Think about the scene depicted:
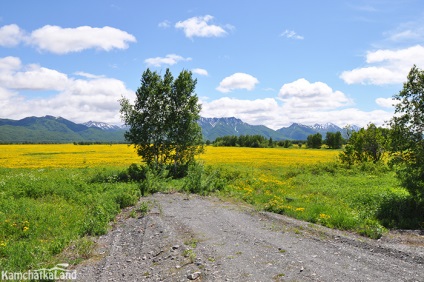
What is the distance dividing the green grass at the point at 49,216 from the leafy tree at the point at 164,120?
29.5 feet

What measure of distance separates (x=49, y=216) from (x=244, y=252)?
1148 cm

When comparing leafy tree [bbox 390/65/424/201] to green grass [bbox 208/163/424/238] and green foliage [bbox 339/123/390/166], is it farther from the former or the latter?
green foliage [bbox 339/123/390/166]

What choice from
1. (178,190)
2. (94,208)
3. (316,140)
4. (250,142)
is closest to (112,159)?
(178,190)

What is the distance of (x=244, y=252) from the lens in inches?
451

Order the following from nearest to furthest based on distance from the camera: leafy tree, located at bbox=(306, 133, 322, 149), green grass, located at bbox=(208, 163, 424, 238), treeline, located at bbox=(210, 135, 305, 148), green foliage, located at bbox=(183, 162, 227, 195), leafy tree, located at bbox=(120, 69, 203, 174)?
green grass, located at bbox=(208, 163, 424, 238)
green foliage, located at bbox=(183, 162, 227, 195)
leafy tree, located at bbox=(120, 69, 203, 174)
leafy tree, located at bbox=(306, 133, 322, 149)
treeline, located at bbox=(210, 135, 305, 148)

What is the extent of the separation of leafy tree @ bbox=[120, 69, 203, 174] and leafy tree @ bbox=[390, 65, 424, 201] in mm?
21241

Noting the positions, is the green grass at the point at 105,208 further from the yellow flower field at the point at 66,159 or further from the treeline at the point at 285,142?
the treeline at the point at 285,142

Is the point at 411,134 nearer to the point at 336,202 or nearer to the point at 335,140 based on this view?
the point at 336,202

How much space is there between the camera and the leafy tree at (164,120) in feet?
114

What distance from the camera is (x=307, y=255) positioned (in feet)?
36.4

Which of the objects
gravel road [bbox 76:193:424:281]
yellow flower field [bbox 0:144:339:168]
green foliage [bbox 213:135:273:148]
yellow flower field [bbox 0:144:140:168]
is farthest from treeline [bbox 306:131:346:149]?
gravel road [bbox 76:193:424:281]

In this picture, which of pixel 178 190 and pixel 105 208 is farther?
pixel 178 190

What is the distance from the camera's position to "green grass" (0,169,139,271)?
39.2ft

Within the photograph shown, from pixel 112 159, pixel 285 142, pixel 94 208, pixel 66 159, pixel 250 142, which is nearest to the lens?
pixel 94 208
